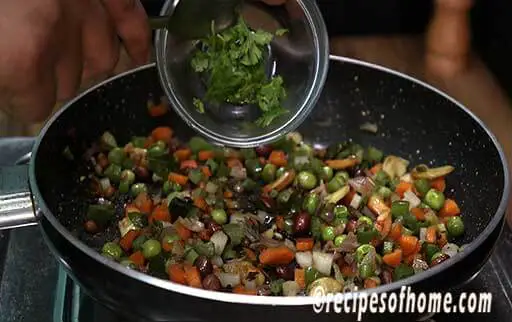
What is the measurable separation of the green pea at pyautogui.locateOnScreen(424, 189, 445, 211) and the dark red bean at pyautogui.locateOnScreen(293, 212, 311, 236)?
232mm

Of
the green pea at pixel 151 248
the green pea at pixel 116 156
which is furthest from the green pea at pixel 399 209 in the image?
the green pea at pixel 116 156

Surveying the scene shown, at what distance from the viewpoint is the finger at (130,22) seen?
1.29m

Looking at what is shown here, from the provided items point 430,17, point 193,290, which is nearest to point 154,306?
point 193,290

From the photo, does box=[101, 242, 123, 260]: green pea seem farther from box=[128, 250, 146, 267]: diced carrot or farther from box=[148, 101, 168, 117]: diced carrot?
box=[148, 101, 168, 117]: diced carrot

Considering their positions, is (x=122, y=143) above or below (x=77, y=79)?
below

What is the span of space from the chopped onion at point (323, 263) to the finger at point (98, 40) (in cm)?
48

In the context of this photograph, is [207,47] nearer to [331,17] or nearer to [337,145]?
[337,145]

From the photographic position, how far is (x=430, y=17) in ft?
8.20

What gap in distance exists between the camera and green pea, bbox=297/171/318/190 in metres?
1.50

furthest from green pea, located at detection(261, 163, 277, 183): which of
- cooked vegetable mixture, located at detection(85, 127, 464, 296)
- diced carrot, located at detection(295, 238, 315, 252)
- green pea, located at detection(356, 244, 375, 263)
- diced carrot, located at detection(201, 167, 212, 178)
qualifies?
green pea, located at detection(356, 244, 375, 263)

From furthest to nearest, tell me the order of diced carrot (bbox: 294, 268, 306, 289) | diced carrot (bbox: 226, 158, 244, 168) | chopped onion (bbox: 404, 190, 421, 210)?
diced carrot (bbox: 226, 158, 244, 168)
chopped onion (bbox: 404, 190, 421, 210)
diced carrot (bbox: 294, 268, 306, 289)

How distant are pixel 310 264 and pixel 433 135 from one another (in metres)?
0.40

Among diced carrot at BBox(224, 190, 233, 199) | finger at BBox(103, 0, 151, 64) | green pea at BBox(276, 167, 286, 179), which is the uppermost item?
finger at BBox(103, 0, 151, 64)

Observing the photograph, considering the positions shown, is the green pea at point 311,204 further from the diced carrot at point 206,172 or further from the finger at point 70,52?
the finger at point 70,52
